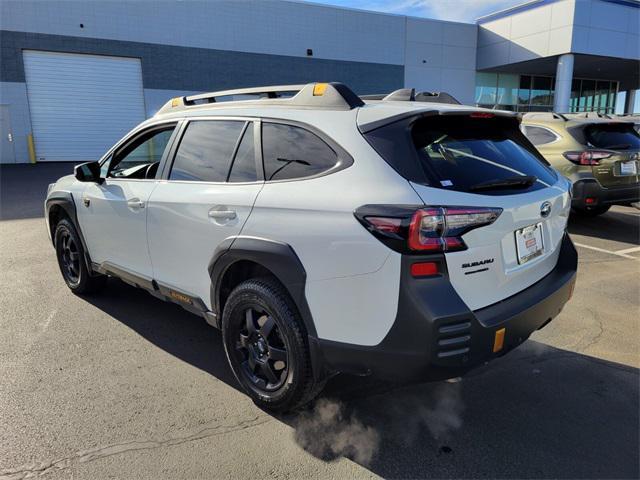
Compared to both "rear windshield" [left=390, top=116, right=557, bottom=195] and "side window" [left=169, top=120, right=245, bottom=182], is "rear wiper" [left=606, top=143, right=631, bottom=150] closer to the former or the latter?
"rear windshield" [left=390, top=116, right=557, bottom=195]

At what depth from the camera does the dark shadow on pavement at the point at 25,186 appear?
10.4 meters

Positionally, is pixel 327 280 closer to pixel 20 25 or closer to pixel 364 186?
pixel 364 186

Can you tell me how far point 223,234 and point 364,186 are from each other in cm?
102

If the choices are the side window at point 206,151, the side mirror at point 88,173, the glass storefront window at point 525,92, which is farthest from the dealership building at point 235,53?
the side window at point 206,151

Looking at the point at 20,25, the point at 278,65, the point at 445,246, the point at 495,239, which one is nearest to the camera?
the point at 445,246

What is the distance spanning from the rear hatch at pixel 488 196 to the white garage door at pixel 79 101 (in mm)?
22908

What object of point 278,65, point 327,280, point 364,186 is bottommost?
point 327,280

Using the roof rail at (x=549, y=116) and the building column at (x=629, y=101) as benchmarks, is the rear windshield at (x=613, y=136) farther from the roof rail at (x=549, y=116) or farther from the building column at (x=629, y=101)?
the building column at (x=629, y=101)

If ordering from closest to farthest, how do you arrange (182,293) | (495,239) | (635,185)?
(495,239)
(182,293)
(635,185)

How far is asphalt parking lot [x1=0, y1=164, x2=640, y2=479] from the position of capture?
2.47 meters

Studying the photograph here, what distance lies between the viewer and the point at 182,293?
342 cm

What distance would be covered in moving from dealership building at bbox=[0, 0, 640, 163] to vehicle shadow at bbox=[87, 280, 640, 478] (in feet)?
72.3

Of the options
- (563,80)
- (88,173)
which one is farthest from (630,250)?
(563,80)

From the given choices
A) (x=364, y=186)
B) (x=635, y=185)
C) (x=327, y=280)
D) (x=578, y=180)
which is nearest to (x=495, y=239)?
(x=364, y=186)
